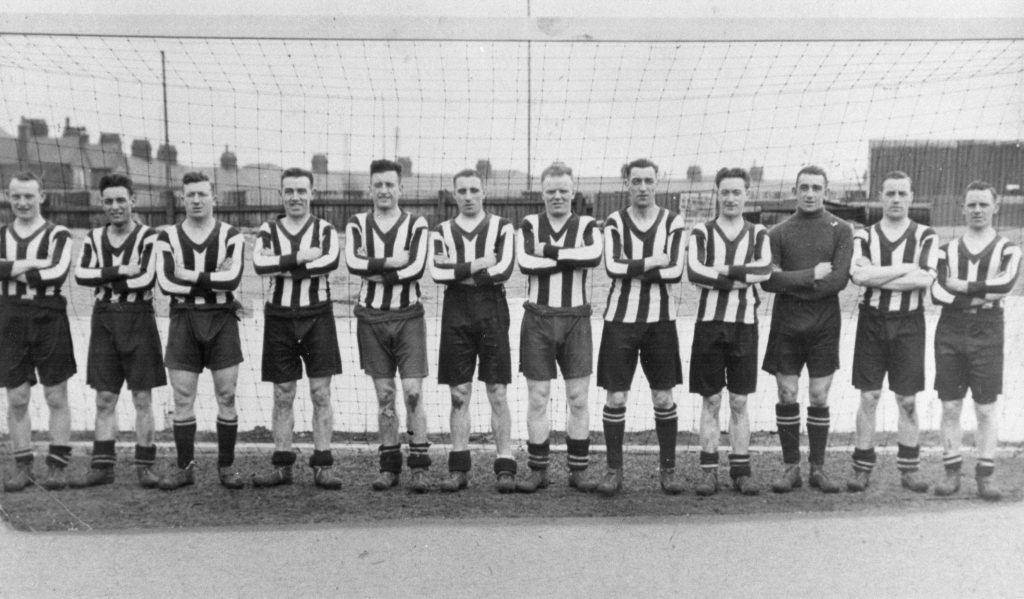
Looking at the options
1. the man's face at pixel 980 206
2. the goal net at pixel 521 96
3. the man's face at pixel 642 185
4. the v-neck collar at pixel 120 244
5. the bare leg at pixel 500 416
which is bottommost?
the bare leg at pixel 500 416

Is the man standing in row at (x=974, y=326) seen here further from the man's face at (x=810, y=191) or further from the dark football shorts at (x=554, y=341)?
the dark football shorts at (x=554, y=341)

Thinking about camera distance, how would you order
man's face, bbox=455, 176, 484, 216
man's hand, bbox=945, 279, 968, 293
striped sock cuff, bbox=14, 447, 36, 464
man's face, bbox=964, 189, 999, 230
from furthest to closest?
striped sock cuff, bbox=14, 447, 36, 464 → man's face, bbox=455, 176, 484, 216 → man's face, bbox=964, 189, 999, 230 → man's hand, bbox=945, 279, 968, 293

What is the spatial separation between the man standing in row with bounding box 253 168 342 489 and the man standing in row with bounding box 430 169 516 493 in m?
0.65

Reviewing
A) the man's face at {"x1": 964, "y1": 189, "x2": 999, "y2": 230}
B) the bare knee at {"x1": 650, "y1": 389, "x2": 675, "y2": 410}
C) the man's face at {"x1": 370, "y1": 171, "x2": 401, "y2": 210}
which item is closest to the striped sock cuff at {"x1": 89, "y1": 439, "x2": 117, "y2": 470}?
the man's face at {"x1": 370, "y1": 171, "x2": 401, "y2": 210}

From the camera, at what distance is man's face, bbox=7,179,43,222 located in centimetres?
435

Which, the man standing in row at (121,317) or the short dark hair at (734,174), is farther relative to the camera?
the man standing in row at (121,317)

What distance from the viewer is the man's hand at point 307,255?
4.20m

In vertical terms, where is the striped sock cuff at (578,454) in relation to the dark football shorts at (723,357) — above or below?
below

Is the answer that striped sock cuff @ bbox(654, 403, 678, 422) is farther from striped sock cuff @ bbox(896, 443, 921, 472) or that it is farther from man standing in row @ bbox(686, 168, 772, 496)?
striped sock cuff @ bbox(896, 443, 921, 472)

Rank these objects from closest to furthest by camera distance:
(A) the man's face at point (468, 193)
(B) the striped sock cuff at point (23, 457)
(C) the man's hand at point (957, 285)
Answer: (C) the man's hand at point (957, 285) → (A) the man's face at point (468, 193) → (B) the striped sock cuff at point (23, 457)

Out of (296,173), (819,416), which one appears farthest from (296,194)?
(819,416)

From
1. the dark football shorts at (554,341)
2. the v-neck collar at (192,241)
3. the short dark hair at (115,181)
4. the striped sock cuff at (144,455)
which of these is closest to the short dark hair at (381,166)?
the v-neck collar at (192,241)

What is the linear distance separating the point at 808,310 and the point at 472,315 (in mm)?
1883

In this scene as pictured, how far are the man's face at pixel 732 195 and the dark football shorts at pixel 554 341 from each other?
0.98 m
